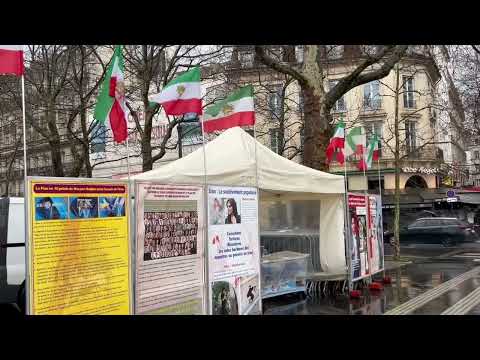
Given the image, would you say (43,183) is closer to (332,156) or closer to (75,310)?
(75,310)

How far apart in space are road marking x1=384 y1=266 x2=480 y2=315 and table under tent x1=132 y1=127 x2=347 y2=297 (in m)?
1.54

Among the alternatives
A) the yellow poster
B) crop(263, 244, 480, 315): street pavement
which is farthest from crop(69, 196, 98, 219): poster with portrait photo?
crop(263, 244, 480, 315): street pavement

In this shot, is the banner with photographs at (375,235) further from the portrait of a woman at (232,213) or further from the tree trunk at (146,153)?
the tree trunk at (146,153)

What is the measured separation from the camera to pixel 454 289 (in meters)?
12.2

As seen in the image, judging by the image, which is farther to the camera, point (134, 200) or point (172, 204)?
point (172, 204)

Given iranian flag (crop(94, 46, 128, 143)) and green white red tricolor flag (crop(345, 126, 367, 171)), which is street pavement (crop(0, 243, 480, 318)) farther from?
iranian flag (crop(94, 46, 128, 143))

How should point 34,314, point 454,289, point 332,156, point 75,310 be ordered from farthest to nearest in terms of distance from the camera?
point 332,156
point 454,289
point 75,310
point 34,314

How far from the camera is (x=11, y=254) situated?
30.1 feet

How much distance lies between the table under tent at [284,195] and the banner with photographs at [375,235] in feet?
4.42

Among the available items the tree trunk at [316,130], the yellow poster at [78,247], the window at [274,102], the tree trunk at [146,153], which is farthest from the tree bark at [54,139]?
the yellow poster at [78,247]

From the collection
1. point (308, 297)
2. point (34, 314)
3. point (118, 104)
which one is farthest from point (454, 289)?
point (34, 314)

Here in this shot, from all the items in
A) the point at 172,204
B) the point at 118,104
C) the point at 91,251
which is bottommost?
the point at 91,251

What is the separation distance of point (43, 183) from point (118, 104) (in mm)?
1814

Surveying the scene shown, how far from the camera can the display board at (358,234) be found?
11.4 meters
